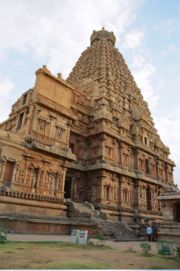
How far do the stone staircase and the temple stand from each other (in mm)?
731

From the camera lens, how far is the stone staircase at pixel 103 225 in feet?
63.3

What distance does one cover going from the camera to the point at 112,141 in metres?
29.7

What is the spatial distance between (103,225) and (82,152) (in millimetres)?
10864

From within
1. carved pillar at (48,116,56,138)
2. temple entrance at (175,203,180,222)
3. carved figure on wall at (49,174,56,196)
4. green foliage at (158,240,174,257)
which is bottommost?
green foliage at (158,240,174,257)

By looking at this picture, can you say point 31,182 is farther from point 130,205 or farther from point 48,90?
point 130,205

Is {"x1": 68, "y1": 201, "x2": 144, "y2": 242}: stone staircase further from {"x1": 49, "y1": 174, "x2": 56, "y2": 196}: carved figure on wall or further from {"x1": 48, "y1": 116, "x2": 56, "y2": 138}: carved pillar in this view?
{"x1": 48, "y1": 116, "x2": 56, "y2": 138}: carved pillar

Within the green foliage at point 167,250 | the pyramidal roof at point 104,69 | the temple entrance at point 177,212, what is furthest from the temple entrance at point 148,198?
the green foliage at point 167,250

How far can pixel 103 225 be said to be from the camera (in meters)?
20.4

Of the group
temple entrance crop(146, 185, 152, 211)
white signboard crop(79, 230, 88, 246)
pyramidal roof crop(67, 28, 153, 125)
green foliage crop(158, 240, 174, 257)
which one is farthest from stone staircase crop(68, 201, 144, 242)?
pyramidal roof crop(67, 28, 153, 125)

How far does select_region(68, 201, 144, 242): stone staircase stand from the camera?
19.3 m

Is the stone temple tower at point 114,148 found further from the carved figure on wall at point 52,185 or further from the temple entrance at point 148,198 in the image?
the carved figure on wall at point 52,185

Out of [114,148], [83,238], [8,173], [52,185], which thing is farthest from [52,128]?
[83,238]

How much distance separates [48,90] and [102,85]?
43.2 ft

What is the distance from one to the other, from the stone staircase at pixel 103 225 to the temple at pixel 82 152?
0.73 meters
